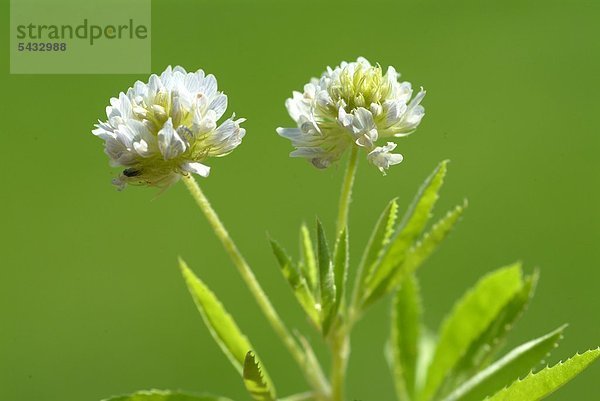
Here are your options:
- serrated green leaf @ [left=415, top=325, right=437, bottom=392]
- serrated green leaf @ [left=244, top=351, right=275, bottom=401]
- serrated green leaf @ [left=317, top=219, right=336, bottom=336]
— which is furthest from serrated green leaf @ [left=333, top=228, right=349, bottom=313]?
serrated green leaf @ [left=415, top=325, right=437, bottom=392]

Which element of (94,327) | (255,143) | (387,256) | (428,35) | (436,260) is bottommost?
(94,327)

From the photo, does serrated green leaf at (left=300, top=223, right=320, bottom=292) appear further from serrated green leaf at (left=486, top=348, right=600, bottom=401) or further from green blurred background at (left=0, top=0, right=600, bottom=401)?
green blurred background at (left=0, top=0, right=600, bottom=401)

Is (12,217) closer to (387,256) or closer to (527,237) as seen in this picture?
(527,237)

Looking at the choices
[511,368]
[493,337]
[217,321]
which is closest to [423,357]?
[493,337]

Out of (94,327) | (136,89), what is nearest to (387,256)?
(136,89)

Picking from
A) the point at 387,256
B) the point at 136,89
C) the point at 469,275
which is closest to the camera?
the point at 136,89
